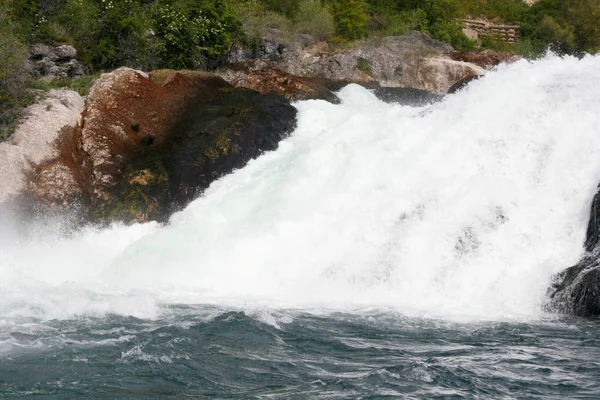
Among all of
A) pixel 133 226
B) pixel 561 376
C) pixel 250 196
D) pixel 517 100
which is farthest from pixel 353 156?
pixel 561 376

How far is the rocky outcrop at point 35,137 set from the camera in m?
16.9

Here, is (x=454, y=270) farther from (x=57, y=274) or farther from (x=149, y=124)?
(x=149, y=124)

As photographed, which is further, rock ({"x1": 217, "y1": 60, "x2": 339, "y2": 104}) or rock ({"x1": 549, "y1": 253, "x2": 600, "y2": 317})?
rock ({"x1": 217, "y1": 60, "x2": 339, "y2": 104})

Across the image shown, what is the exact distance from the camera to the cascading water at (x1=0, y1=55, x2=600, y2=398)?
512 inches

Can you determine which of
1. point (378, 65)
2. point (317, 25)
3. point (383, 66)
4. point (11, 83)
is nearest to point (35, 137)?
point (11, 83)

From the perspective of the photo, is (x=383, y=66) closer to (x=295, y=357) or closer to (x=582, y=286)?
(x=582, y=286)

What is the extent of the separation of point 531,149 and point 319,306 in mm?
6102

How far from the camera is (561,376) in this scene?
9.10 meters

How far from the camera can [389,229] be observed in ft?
49.0

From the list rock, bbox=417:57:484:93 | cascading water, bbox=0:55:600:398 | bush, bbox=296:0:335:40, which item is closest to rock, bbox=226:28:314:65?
bush, bbox=296:0:335:40

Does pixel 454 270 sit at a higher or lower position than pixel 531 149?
lower

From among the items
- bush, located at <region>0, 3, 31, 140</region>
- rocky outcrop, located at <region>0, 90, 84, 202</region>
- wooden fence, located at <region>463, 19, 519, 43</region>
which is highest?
wooden fence, located at <region>463, 19, 519, 43</region>

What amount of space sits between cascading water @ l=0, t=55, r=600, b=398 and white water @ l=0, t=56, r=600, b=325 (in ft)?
0.12

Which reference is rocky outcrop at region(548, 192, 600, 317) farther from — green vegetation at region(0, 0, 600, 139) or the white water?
green vegetation at region(0, 0, 600, 139)
